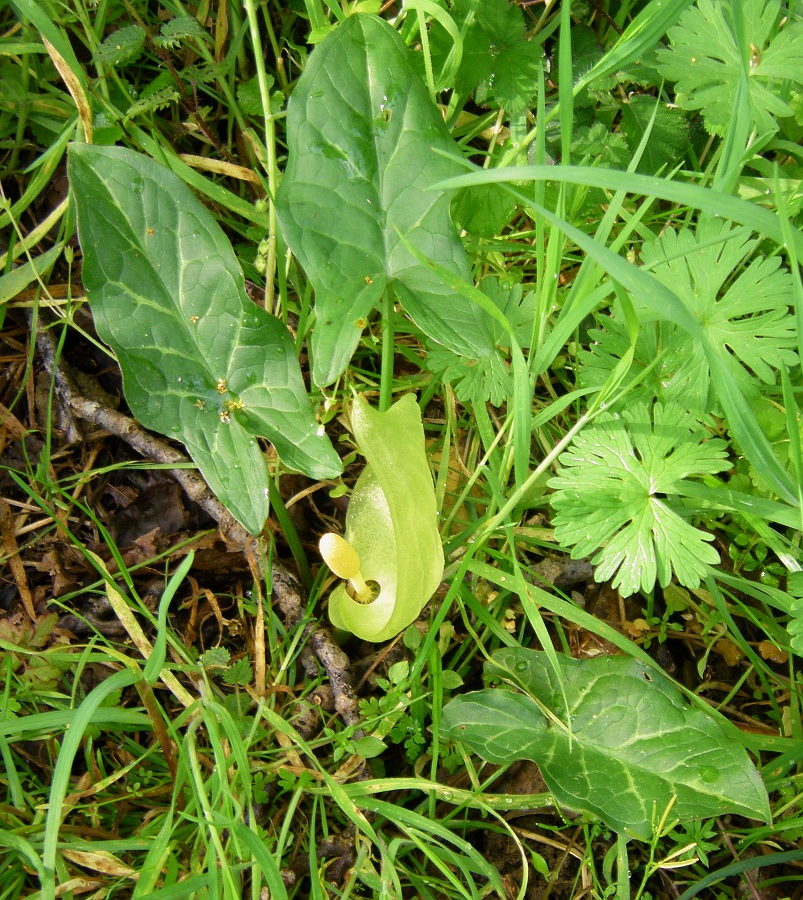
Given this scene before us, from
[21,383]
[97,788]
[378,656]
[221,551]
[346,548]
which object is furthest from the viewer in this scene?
[21,383]

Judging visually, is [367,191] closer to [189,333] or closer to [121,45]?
[189,333]

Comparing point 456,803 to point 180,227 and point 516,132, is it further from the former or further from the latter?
point 516,132

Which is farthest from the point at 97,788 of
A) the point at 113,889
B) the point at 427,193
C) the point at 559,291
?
the point at 559,291

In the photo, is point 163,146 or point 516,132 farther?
point 163,146

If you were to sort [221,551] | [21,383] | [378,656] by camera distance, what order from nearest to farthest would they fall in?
[378,656], [221,551], [21,383]

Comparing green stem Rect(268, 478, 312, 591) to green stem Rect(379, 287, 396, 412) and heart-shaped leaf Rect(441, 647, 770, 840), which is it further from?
heart-shaped leaf Rect(441, 647, 770, 840)

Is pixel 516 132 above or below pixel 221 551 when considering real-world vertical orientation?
above

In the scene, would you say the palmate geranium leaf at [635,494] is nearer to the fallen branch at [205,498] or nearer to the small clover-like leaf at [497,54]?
the fallen branch at [205,498]

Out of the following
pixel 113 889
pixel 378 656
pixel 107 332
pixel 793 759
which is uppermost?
pixel 107 332
